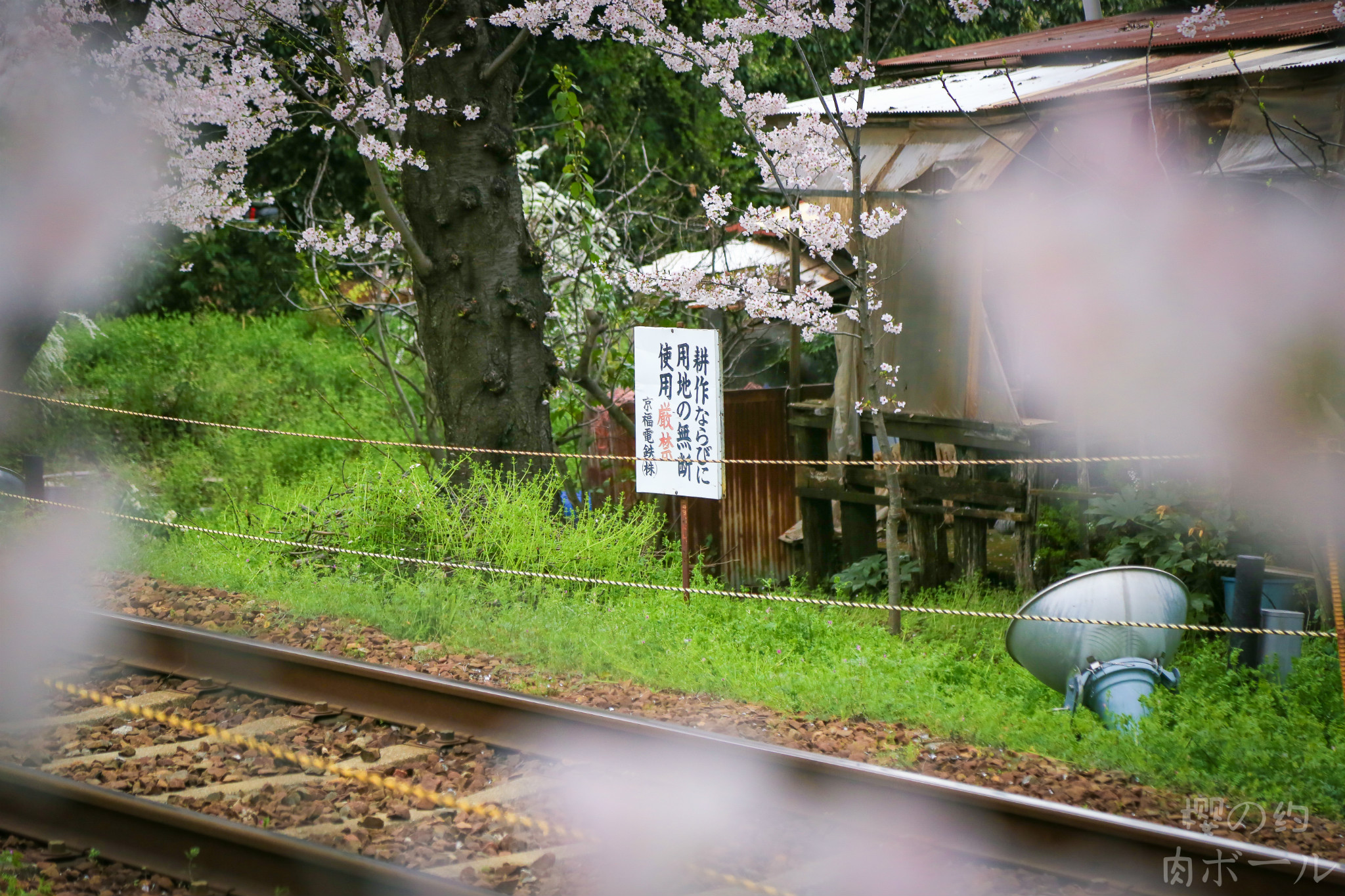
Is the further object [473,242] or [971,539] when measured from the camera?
[971,539]

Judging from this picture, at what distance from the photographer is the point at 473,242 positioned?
27.1ft

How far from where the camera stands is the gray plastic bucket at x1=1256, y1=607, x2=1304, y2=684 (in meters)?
5.71

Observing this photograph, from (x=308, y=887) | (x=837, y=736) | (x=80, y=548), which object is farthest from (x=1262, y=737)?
(x=80, y=548)

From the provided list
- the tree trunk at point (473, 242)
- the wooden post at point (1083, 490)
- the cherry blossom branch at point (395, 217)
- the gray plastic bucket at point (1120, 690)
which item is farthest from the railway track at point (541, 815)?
the wooden post at point (1083, 490)

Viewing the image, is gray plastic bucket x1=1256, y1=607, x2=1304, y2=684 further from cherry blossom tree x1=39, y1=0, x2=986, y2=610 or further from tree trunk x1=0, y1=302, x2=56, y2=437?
tree trunk x1=0, y1=302, x2=56, y2=437

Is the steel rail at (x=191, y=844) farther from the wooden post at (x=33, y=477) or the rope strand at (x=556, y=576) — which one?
the wooden post at (x=33, y=477)

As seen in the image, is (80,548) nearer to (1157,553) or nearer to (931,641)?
(931,641)

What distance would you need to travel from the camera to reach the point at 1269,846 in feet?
12.5

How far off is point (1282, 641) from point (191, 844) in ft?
17.7

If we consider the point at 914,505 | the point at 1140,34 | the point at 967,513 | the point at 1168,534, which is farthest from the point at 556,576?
the point at 1140,34

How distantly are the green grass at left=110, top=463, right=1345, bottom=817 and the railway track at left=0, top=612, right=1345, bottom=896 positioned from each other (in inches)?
38.3

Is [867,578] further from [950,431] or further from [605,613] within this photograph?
[605,613]

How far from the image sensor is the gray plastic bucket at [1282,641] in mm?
5715

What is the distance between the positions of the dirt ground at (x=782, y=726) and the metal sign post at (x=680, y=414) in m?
1.92
